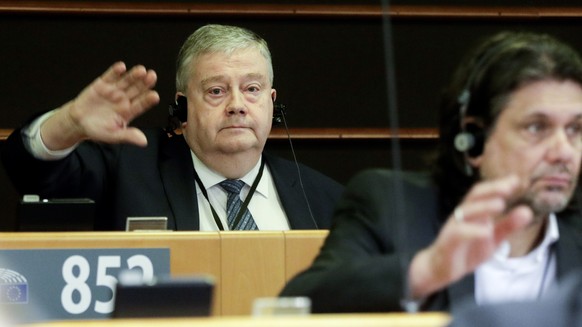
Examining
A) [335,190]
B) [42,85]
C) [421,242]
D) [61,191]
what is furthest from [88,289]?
[42,85]

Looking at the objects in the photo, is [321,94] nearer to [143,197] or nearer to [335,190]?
[335,190]

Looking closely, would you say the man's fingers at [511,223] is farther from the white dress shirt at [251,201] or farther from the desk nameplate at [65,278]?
the white dress shirt at [251,201]

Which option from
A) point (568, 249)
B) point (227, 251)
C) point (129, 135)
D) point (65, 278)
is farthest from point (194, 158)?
point (568, 249)

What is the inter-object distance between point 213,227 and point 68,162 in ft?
1.18

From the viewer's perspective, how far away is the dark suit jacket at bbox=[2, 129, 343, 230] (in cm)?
257

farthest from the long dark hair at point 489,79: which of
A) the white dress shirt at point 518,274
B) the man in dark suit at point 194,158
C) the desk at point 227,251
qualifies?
the man in dark suit at point 194,158

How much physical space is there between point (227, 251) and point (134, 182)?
0.53m

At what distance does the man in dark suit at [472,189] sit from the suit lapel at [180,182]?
2.66 ft

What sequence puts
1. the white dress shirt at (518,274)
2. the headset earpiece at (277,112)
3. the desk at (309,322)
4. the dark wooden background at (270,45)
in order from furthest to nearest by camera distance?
the dark wooden background at (270,45)
the headset earpiece at (277,112)
the white dress shirt at (518,274)
the desk at (309,322)

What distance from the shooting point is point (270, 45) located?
144 inches

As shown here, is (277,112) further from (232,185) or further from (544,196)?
(544,196)

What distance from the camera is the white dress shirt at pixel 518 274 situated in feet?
5.49

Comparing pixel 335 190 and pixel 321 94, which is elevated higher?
pixel 321 94

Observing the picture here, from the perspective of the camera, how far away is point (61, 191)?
259cm
